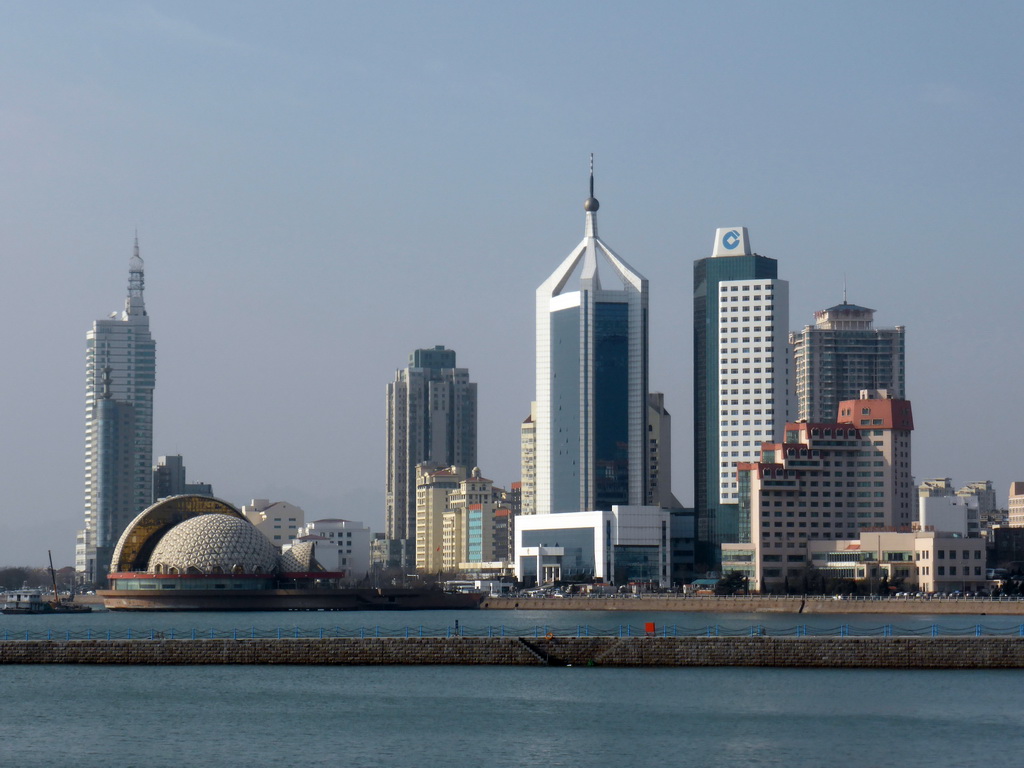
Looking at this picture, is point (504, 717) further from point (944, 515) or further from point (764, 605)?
point (944, 515)

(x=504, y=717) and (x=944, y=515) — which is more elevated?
(x=944, y=515)

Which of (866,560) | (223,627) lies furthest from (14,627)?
(866,560)

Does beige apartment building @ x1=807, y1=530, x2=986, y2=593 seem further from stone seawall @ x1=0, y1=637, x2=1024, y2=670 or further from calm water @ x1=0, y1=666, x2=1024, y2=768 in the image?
calm water @ x1=0, y1=666, x2=1024, y2=768

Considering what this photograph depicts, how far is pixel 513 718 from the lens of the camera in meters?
62.2

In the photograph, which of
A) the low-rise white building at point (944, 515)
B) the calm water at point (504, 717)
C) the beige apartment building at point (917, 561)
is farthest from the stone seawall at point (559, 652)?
the low-rise white building at point (944, 515)

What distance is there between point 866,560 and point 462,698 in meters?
126

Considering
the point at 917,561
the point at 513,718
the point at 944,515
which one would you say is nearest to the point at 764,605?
the point at 917,561

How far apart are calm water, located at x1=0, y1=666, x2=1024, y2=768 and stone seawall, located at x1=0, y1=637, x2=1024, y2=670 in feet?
2.27

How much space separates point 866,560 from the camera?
187 metres

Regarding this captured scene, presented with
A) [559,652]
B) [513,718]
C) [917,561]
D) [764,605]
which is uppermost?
[917,561]

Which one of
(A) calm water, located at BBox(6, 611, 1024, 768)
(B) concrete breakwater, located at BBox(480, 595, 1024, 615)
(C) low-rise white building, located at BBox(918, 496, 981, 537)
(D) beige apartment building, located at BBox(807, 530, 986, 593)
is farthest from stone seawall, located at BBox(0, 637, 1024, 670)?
(C) low-rise white building, located at BBox(918, 496, 981, 537)

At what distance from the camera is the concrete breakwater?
156625 millimetres

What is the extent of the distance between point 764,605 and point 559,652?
99.8 m

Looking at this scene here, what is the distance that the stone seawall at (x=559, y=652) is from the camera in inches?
2847
